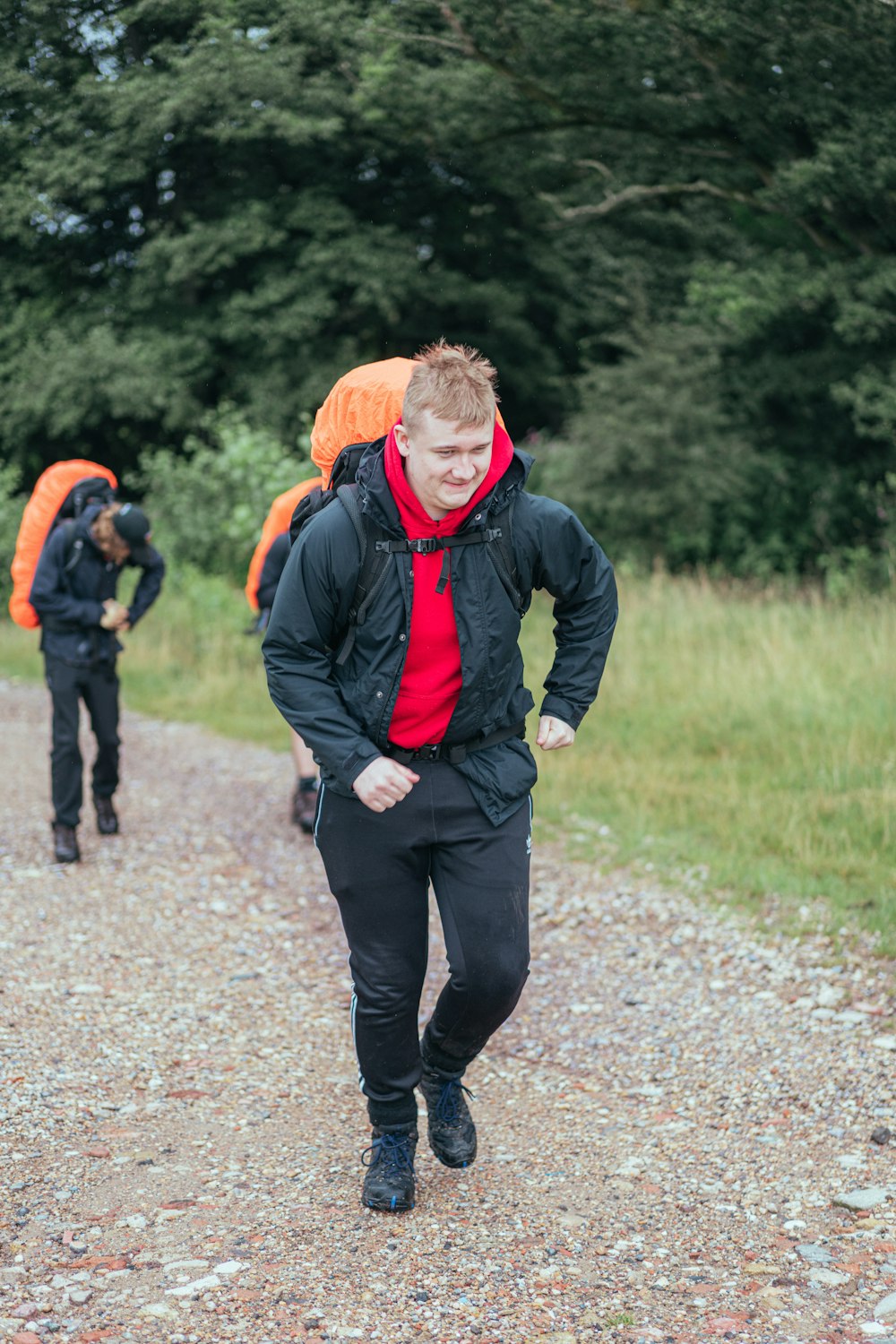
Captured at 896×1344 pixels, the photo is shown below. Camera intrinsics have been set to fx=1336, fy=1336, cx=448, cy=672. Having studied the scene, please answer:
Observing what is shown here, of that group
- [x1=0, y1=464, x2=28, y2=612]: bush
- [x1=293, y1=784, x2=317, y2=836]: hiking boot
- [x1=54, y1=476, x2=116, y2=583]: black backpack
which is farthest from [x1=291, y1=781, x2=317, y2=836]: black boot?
[x1=0, y1=464, x2=28, y2=612]: bush

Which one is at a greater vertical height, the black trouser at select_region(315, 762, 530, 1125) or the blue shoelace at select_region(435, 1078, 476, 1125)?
the black trouser at select_region(315, 762, 530, 1125)

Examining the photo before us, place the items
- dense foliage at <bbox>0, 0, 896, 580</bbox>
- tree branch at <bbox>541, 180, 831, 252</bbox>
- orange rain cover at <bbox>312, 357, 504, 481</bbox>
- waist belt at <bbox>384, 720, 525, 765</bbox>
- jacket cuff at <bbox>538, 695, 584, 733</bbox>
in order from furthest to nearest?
1. tree branch at <bbox>541, 180, 831, 252</bbox>
2. dense foliage at <bbox>0, 0, 896, 580</bbox>
3. orange rain cover at <bbox>312, 357, 504, 481</bbox>
4. jacket cuff at <bbox>538, 695, 584, 733</bbox>
5. waist belt at <bbox>384, 720, 525, 765</bbox>

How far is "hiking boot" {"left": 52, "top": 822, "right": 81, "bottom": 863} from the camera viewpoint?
6.80 meters

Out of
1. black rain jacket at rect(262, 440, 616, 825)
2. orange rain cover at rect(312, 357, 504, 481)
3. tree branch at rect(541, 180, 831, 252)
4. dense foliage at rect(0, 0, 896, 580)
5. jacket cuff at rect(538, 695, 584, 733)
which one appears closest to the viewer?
black rain jacket at rect(262, 440, 616, 825)

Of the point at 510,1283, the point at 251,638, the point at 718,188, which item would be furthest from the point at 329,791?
the point at 718,188

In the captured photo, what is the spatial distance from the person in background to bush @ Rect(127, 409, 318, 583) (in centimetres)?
743

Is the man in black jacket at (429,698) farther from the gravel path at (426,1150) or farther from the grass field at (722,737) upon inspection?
the grass field at (722,737)

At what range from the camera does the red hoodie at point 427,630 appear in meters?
3.11

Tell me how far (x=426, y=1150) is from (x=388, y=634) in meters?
1.68

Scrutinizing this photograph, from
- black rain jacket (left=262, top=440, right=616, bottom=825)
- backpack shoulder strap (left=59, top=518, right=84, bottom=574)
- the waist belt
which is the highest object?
black rain jacket (left=262, top=440, right=616, bottom=825)

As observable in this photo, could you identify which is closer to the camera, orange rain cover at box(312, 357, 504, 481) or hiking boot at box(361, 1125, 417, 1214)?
hiking boot at box(361, 1125, 417, 1214)

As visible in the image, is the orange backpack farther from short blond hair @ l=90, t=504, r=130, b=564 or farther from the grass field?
the grass field

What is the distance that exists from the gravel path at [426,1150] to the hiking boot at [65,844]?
0.50 ft

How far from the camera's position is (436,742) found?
127 inches
